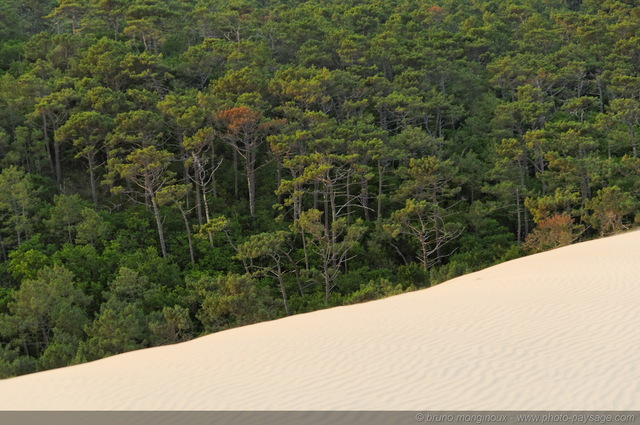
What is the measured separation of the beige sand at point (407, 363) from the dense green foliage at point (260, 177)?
30.9 ft

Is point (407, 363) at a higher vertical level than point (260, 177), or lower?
higher

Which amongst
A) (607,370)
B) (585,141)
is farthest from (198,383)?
(585,141)

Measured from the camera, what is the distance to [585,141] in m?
35.2

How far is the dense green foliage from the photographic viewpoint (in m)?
24.6

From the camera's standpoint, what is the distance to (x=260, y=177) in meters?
37.2

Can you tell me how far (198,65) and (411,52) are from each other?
17.7 m

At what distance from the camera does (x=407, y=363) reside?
29.9ft

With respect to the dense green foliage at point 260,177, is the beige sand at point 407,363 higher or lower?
higher

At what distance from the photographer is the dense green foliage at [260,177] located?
2458 centimetres

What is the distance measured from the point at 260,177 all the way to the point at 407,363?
28.9m

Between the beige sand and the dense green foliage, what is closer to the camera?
the beige sand

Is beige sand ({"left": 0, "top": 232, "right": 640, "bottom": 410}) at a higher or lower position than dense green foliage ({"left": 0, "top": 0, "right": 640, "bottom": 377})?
higher

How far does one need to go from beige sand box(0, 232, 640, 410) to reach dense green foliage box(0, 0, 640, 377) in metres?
9.42

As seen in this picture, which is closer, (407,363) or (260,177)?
(407,363)
